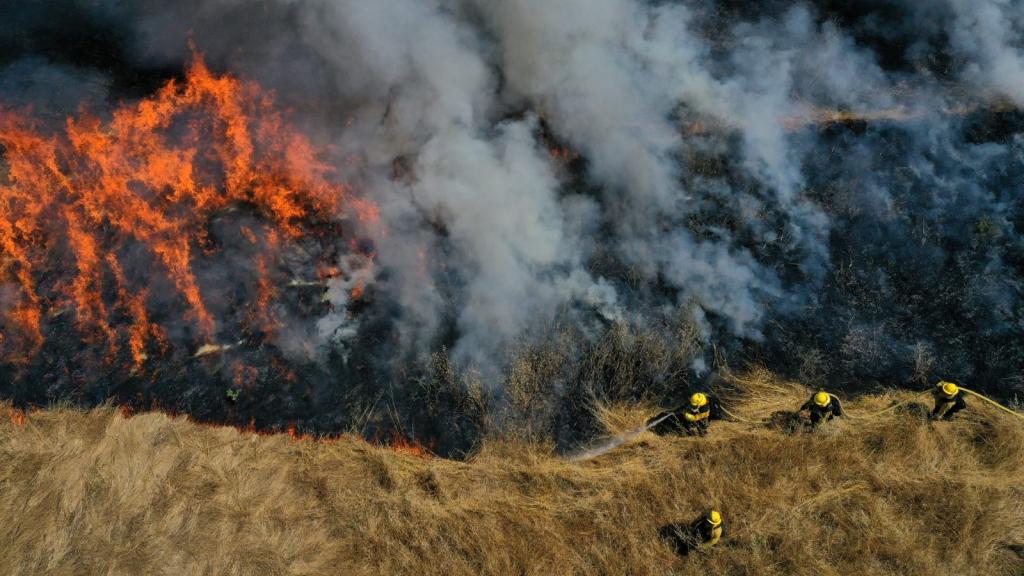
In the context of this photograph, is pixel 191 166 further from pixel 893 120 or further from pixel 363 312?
pixel 893 120

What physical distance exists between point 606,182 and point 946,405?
5.54 metres

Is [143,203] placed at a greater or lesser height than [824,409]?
greater

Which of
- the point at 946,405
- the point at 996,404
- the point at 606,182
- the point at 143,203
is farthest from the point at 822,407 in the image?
the point at 143,203

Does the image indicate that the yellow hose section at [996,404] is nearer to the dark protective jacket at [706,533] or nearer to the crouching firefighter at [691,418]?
the crouching firefighter at [691,418]

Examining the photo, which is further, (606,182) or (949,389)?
(606,182)

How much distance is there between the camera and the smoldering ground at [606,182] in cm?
807

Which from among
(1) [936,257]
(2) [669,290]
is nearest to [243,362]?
(2) [669,290]

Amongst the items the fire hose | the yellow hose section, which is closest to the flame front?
the fire hose

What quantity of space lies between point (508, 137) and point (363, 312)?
3825 mm

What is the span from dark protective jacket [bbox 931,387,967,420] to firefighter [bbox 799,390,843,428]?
3.67 feet

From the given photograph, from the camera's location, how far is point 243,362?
8.15 metres

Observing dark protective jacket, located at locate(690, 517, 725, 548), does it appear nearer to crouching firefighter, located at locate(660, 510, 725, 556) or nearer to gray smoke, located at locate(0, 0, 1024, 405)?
crouching firefighter, located at locate(660, 510, 725, 556)

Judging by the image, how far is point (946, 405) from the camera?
23.8 feet

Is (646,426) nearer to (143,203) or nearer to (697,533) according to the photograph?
(697,533)
